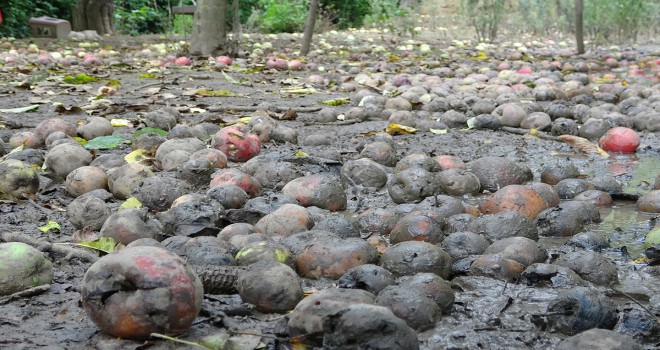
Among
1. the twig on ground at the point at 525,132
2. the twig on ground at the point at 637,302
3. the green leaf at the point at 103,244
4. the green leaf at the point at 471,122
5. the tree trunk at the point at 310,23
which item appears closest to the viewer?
the twig on ground at the point at 637,302

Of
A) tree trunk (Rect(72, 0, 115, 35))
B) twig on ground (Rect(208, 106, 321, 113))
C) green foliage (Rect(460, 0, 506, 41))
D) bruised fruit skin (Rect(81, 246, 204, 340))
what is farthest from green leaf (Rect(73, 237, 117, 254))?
tree trunk (Rect(72, 0, 115, 35))

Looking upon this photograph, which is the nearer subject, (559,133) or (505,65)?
(559,133)

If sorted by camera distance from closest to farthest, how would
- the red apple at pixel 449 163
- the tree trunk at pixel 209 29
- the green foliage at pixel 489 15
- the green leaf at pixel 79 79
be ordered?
the red apple at pixel 449 163 < the green leaf at pixel 79 79 < the tree trunk at pixel 209 29 < the green foliage at pixel 489 15

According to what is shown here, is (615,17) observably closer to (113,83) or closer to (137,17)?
(113,83)

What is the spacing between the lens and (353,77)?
27.0 ft

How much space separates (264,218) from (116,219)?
54cm

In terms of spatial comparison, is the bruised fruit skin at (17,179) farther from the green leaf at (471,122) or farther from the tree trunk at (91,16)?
the tree trunk at (91,16)

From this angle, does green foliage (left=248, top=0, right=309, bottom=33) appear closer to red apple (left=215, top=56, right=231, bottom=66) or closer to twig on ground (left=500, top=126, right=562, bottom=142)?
red apple (left=215, top=56, right=231, bottom=66)

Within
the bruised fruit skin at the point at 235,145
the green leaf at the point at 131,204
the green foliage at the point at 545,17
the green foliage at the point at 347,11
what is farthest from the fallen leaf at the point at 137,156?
the green foliage at the point at 347,11

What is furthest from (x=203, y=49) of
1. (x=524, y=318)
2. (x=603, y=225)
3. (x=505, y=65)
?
(x=524, y=318)

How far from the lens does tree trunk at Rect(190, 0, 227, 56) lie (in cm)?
953

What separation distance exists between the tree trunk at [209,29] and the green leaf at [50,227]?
6976mm

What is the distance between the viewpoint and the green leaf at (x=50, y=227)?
112 inches

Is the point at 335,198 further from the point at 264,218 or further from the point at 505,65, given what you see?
the point at 505,65
